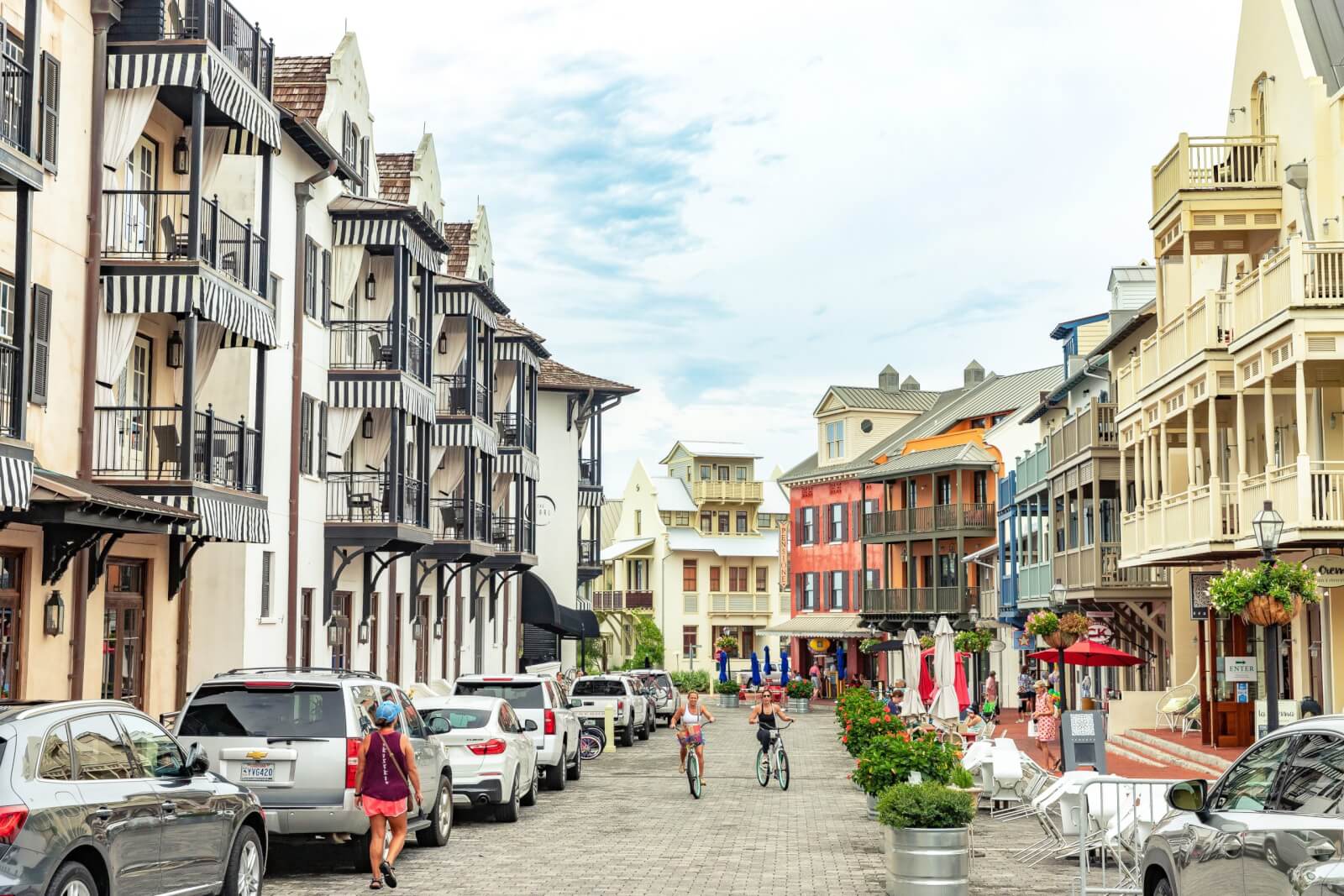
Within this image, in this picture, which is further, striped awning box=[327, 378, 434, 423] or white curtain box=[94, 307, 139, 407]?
striped awning box=[327, 378, 434, 423]

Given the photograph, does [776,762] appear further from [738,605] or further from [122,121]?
[738,605]

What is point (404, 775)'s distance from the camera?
47.5 ft

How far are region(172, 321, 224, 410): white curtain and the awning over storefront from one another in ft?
171

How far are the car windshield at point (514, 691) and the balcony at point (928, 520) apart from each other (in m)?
41.6

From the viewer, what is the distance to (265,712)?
48.6ft

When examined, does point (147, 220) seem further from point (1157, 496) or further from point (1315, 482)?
point (1157, 496)

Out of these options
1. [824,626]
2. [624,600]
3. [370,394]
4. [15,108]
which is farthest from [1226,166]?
[624,600]

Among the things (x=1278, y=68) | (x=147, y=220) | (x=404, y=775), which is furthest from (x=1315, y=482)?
(x=147, y=220)

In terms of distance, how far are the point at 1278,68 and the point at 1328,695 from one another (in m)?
10.7

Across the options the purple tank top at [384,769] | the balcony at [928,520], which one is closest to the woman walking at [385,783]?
the purple tank top at [384,769]

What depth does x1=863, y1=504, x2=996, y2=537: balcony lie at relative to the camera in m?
65.0

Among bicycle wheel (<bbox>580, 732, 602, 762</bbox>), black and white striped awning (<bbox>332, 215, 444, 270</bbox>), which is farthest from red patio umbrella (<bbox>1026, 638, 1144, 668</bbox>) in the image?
black and white striped awning (<bbox>332, 215, 444, 270</bbox>)

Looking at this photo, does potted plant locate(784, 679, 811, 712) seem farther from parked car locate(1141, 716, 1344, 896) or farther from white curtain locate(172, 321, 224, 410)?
parked car locate(1141, 716, 1344, 896)

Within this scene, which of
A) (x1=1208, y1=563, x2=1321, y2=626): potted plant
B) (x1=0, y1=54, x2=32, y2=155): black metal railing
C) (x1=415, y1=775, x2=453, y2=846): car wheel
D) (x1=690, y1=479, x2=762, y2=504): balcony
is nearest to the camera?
(x1=0, y1=54, x2=32, y2=155): black metal railing
